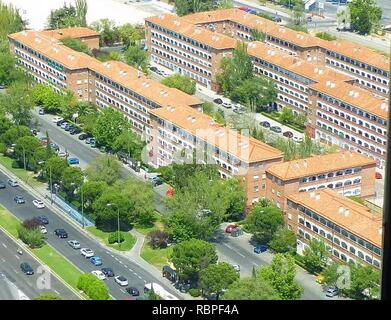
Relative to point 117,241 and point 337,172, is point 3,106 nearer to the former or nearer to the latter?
point 117,241

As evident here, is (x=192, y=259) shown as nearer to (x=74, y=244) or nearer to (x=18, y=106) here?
(x=74, y=244)

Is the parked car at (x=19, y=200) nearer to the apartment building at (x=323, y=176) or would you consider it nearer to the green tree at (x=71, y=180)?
the green tree at (x=71, y=180)

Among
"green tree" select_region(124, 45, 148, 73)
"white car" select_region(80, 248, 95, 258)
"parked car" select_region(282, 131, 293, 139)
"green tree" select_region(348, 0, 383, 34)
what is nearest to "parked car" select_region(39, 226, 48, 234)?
"white car" select_region(80, 248, 95, 258)

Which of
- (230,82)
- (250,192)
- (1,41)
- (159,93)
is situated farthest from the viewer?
(1,41)

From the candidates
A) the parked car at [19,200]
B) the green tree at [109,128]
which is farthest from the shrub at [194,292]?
the green tree at [109,128]
